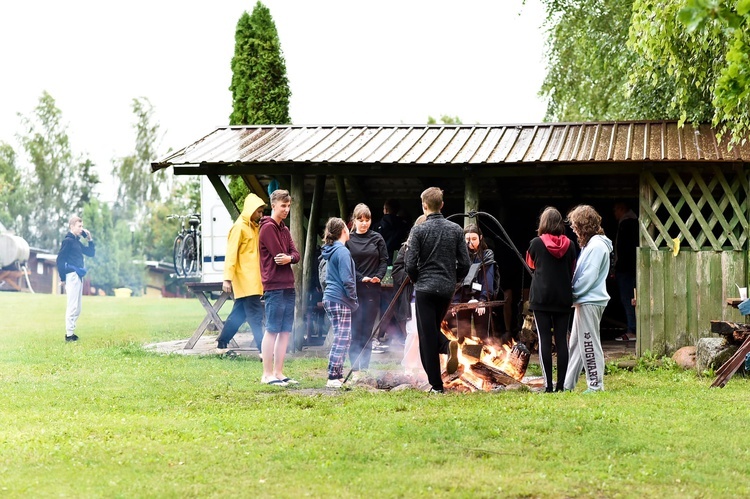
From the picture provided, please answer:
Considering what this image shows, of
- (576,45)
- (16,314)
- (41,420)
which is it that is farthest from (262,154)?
(16,314)

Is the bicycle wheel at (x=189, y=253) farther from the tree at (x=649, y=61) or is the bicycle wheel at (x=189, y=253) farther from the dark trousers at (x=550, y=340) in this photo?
the dark trousers at (x=550, y=340)

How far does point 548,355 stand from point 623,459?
8.23ft

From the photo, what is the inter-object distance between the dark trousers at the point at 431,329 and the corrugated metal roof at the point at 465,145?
3429mm

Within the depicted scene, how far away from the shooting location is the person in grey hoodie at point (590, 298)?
8.35m

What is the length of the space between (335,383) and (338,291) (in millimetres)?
809

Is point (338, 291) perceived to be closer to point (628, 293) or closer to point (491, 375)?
point (491, 375)

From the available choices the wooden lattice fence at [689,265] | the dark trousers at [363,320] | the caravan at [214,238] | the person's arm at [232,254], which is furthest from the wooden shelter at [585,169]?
the caravan at [214,238]

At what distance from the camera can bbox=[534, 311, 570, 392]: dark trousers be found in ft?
27.6

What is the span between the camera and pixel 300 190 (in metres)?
12.3

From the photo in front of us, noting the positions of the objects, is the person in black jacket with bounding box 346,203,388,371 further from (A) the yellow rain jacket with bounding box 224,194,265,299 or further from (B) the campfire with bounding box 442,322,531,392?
(A) the yellow rain jacket with bounding box 224,194,265,299

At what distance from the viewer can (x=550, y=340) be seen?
8.45 m

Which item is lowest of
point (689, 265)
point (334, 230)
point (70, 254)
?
point (689, 265)

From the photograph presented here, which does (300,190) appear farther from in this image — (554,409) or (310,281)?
(554,409)

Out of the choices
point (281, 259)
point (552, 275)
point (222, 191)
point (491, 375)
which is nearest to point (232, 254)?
point (281, 259)
